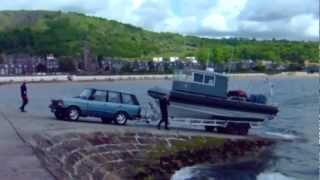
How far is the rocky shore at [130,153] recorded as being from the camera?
18978 millimetres

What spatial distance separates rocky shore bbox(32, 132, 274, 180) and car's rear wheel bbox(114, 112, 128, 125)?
132 inches

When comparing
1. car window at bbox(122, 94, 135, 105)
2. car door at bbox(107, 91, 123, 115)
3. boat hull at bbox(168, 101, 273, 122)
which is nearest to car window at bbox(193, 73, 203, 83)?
boat hull at bbox(168, 101, 273, 122)

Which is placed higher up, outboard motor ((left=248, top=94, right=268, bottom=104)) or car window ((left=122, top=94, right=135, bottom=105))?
car window ((left=122, top=94, right=135, bottom=105))

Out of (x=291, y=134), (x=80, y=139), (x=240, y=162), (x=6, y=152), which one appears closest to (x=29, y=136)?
(x=80, y=139)

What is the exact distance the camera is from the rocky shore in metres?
19.0

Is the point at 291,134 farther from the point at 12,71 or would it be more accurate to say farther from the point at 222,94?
the point at 12,71

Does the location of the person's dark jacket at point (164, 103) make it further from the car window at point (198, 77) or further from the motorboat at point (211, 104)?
the car window at point (198, 77)

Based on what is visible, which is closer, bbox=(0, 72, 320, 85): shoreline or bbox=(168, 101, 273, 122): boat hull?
bbox=(168, 101, 273, 122): boat hull

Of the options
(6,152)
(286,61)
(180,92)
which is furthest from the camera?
(286,61)

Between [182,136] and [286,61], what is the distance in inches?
4620

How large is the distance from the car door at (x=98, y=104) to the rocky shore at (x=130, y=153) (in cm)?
354

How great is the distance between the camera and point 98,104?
28688 mm

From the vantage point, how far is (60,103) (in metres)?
29.2

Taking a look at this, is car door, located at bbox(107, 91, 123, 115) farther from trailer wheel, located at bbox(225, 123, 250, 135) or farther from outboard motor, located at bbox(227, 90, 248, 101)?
outboard motor, located at bbox(227, 90, 248, 101)
